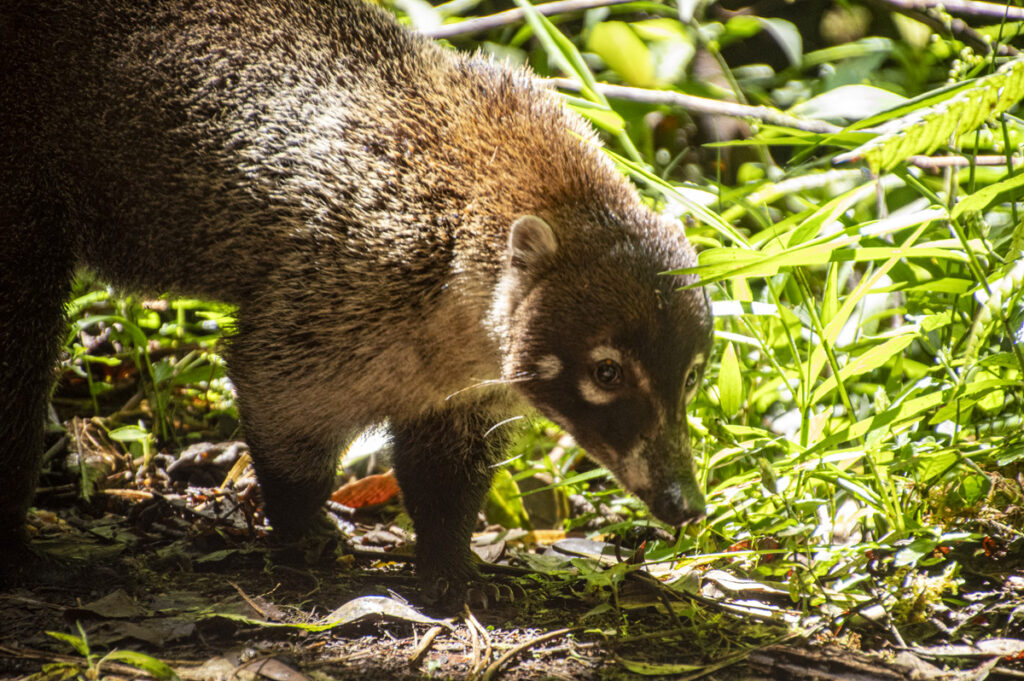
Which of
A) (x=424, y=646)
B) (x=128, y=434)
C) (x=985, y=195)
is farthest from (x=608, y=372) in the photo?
(x=128, y=434)

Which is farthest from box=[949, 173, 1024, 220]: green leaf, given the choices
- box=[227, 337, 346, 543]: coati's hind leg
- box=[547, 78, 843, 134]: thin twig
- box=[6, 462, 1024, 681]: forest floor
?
box=[227, 337, 346, 543]: coati's hind leg

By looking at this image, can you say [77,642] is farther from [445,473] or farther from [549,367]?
[549,367]

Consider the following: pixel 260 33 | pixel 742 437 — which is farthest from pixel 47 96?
pixel 742 437

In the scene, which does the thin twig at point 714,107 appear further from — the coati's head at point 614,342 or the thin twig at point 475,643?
the thin twig at point 475,643

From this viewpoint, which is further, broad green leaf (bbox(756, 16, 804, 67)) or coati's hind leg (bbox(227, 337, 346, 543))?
broad green leaf (bbox(756, 16, 804, 67))

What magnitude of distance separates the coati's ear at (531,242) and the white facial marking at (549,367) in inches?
13.9

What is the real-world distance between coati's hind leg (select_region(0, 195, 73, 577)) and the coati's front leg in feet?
4.78

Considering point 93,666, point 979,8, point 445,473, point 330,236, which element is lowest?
point 93,666

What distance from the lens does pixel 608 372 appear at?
3385 mm

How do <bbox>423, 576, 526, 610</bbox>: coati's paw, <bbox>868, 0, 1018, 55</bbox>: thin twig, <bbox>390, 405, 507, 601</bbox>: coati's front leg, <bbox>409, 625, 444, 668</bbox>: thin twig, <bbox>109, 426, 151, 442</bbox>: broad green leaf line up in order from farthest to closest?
1. <bbox>868, 0, 1018, 55</bbox>: thin twig
2. <bbox>109, 426, 151, 442</bbox>: broad green leaf
3. <bbox>390, 405, 507, 601</bbox>: coati's front leg
4. <bbox>423, 576, 526, 610</bbox>: coati's paw
5. <bbox>409, 625, 444, 668</bbox>: thin twig

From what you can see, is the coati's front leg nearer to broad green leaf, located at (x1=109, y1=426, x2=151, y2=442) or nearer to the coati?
the coati

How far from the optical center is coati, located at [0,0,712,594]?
3.47 m

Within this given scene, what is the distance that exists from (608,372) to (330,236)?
1224 millimetres

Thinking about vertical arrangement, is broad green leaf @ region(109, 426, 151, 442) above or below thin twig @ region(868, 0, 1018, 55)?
below
